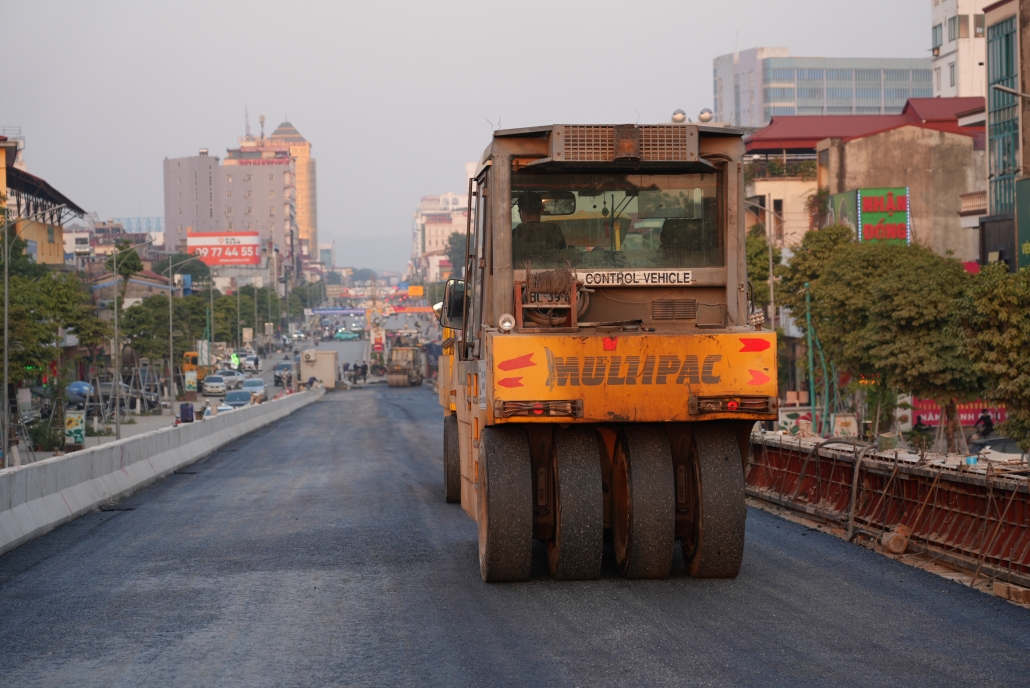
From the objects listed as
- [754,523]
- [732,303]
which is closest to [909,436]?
[754,523]

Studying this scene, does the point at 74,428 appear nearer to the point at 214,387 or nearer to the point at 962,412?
the point at 962,412

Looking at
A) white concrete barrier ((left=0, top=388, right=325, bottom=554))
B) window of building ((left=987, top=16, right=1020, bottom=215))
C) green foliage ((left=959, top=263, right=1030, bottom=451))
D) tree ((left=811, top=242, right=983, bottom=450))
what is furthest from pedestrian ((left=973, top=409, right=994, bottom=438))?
white concrete barrier ((left=0, top=388, right=325, bottom=554))

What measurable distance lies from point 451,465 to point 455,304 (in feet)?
18.5

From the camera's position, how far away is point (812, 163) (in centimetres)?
7994

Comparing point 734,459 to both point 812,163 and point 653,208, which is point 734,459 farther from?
point 812,163

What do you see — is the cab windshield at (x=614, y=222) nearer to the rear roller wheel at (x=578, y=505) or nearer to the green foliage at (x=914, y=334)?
the rear roller wheel at (x=578, y=505)

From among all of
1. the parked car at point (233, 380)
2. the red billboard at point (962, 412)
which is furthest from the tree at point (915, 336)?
the parked car at point (233, 380)

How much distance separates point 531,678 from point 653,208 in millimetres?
5132

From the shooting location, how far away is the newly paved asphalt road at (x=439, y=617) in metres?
7.94

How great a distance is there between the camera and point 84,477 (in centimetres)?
1906

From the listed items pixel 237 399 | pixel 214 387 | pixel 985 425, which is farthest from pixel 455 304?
pixel 214 387

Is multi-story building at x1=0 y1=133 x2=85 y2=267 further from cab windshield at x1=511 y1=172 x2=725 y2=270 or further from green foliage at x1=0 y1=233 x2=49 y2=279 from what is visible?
cab windshield at x1=511 y1=172 x2=725 y2=270

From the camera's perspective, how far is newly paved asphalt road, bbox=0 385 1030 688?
7.94m

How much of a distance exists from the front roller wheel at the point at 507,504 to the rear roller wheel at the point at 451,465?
6.63m
